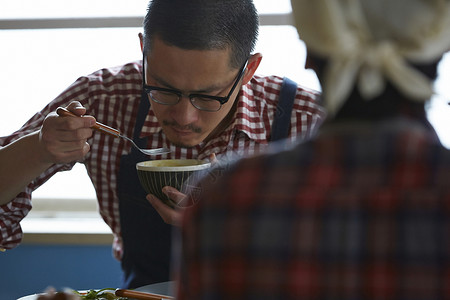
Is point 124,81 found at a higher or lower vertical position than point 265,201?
higher

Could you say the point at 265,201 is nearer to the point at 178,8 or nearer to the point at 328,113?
the point at 328,113

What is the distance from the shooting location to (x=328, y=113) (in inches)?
28.9

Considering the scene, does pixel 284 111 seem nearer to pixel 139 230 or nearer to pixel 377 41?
pixel 139 230

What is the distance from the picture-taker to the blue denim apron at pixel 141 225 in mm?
1760

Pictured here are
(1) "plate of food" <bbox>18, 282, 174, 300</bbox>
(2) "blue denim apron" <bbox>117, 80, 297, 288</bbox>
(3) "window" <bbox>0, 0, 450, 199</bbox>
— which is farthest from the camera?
(3) "window" <bbox>0, 0, 450, 199</bbox>

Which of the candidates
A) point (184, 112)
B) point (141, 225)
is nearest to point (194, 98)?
point (184, 112)

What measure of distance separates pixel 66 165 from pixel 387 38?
4.24 ft

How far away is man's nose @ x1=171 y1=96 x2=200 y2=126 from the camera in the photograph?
1557 mm

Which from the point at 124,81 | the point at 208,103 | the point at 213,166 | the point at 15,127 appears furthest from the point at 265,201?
the point at 15,127

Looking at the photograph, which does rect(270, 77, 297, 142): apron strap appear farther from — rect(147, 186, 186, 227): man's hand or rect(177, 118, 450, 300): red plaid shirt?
rect(177, 118, 450, 300): red plaid shirt

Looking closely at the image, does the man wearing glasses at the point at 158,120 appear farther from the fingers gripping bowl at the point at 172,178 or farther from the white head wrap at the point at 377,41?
the white head wrap at the point at 377,41

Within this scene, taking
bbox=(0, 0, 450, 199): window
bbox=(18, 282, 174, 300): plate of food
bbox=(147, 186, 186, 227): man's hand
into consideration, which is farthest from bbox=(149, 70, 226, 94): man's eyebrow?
bbox=(0, 0, 450, 199): window

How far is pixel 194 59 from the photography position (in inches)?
59.4

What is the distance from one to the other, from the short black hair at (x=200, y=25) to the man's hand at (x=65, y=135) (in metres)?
0.22
